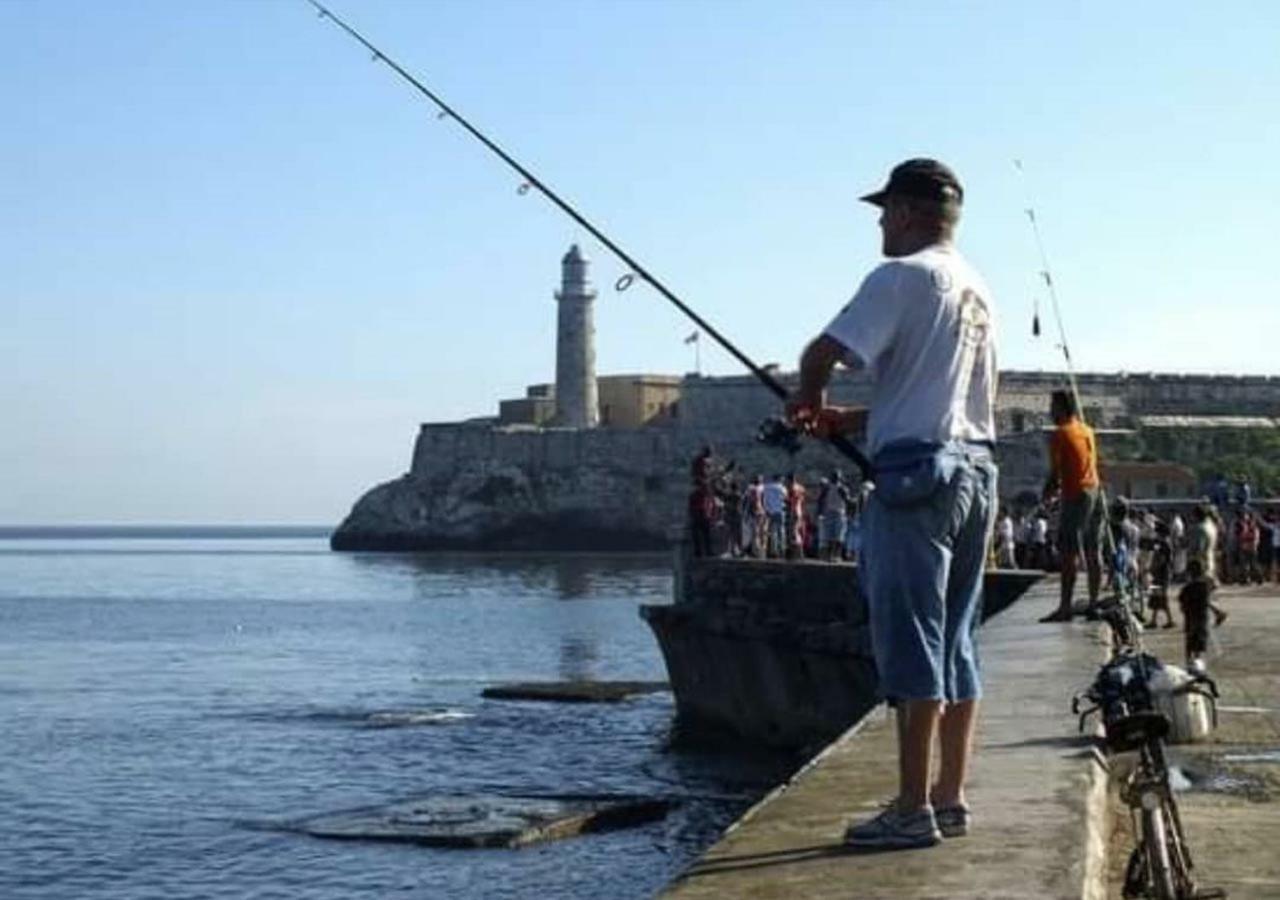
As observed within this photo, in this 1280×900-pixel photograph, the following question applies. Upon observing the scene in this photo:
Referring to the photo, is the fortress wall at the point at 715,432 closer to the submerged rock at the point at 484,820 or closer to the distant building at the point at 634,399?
the distant building at the point at 634,399

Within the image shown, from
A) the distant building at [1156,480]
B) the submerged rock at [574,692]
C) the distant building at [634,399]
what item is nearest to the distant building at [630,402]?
the distant building at [634,399]

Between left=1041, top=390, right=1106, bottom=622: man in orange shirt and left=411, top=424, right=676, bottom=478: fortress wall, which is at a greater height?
left=411, top=424, right=676, bottom=478: fortress wall

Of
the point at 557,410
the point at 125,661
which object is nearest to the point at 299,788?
the point at 125,661

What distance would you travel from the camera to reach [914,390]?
5895mm

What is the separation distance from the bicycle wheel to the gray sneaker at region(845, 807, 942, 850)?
23.5 inches

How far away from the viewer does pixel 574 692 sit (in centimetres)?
3475

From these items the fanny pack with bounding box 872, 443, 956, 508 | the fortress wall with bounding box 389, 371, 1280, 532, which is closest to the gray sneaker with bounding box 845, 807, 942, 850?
the fanny pack with bounding box 872, 443, 956, 508

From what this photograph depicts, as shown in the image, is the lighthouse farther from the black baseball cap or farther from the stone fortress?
the black baseball cap

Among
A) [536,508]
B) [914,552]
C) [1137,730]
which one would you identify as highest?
[536,508]

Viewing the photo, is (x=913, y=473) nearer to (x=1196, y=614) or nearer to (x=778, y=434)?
(x=778, y=434)

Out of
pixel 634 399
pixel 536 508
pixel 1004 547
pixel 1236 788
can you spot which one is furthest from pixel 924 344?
pixel 634 399

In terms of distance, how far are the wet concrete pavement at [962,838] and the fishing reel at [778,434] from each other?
1191mm

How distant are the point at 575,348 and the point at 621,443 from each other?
12630mm

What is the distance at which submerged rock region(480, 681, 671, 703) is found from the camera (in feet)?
113
